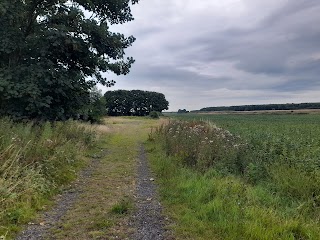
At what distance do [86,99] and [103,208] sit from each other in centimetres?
923

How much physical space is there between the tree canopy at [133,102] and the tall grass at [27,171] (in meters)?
90.5

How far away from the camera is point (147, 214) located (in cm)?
537

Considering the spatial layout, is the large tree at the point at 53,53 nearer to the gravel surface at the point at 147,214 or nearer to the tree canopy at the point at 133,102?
the gravel surface at the point at 147,214

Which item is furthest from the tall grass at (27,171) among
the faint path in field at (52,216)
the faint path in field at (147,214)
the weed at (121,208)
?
the faint path in field at (147,214)

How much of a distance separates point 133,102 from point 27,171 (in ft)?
314

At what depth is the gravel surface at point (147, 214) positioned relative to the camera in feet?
14.7

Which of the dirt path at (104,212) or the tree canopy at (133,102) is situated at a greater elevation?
the tree canopy at (133,102)

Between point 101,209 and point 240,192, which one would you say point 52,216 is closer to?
point 101,209

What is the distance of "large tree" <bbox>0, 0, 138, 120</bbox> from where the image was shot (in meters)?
11.1

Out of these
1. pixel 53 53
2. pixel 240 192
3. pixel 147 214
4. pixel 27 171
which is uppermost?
pixel 53 53

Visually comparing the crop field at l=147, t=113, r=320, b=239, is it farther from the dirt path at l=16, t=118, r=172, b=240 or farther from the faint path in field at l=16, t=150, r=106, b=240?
the faint path in field at l=16, t=150, r=106, b=240

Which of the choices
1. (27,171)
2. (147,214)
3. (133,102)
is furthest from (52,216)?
(133,102)

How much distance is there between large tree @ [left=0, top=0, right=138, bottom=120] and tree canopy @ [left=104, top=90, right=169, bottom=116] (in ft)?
280

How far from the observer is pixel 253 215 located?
187 inches
